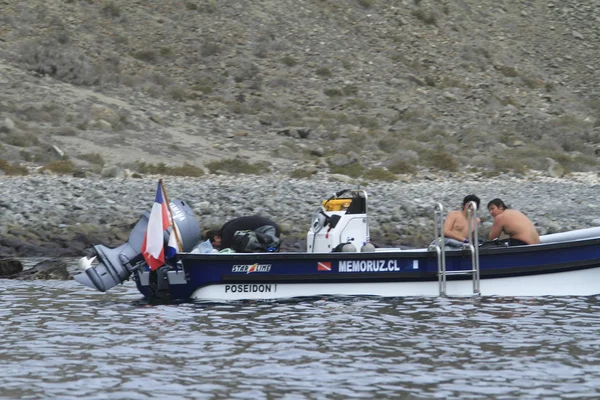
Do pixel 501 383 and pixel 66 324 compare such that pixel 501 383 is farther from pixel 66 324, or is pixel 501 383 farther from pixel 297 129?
pixel 297 129

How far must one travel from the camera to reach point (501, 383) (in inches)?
450

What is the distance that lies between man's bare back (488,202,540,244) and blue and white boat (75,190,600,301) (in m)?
0.43

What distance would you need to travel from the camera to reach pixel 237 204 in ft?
98.1

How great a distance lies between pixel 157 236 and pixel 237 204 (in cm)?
1325

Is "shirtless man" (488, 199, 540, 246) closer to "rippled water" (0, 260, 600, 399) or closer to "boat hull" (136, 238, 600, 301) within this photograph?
"boat hull" (136, 238, 600, 301)

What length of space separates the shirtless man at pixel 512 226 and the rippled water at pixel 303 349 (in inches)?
35.9

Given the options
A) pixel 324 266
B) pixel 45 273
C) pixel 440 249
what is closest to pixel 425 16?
pixel 45 273

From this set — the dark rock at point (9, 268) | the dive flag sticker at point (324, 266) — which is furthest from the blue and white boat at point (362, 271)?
the dark rock at point (9, 268)

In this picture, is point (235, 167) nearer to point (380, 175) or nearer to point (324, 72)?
point (380, 175)

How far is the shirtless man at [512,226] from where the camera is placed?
17391 millimetres

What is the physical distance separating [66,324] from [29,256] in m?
10.0

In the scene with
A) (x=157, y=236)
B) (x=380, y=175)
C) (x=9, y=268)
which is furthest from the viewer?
(x=380, y=175)

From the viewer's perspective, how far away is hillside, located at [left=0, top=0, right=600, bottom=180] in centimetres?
3994

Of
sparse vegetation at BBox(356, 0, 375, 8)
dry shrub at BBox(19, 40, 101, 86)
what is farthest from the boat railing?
sparse vegetation at BBox(356, 0, 375, 8)
